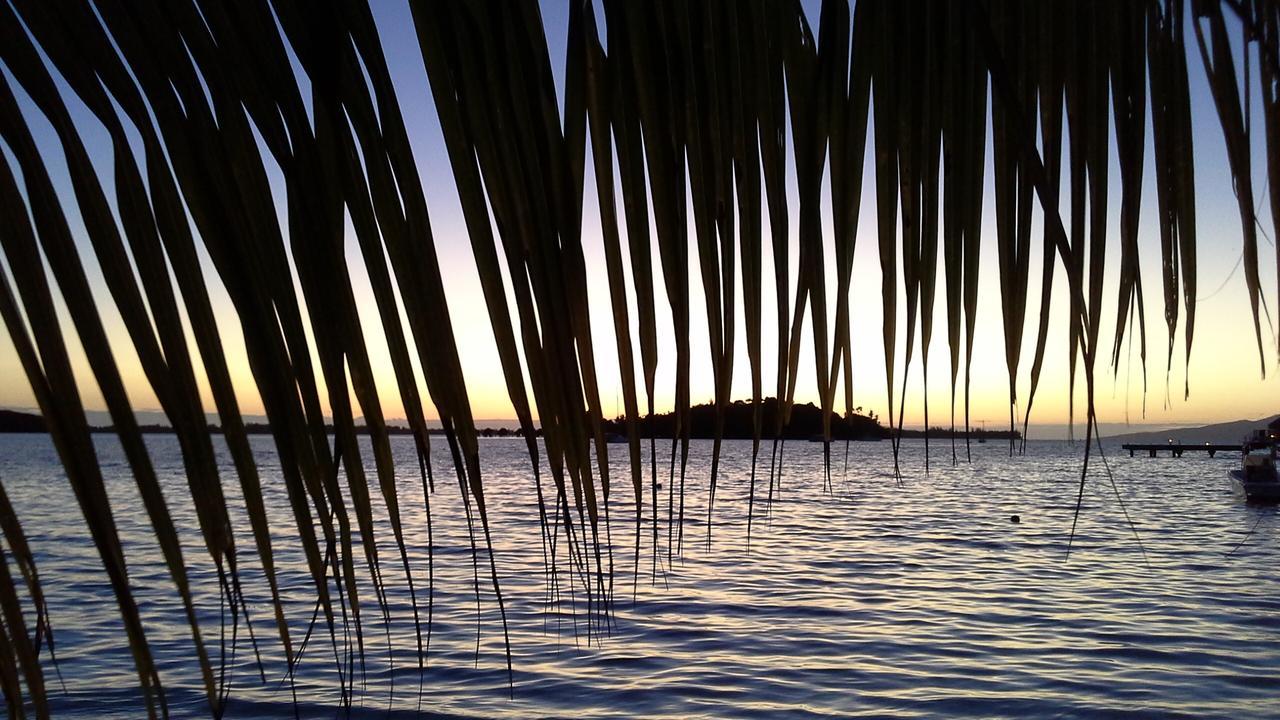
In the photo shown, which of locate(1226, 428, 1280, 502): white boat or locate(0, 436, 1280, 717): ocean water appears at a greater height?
locate(1226, 428, 1280, 502): white boat

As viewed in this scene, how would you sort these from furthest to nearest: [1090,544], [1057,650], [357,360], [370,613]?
[1090,544] < [370,613] < [1057,650] < [357,360]

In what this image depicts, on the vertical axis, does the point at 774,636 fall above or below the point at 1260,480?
below

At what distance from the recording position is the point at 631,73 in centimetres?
92

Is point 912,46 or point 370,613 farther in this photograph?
point 370,613

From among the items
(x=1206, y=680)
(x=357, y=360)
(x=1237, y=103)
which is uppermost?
(x=1237, y=103)

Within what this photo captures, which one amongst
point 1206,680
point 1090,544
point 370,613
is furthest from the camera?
point 1090,544

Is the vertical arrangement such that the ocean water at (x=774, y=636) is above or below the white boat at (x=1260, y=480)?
below

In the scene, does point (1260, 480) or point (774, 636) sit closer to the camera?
point (774, 636)

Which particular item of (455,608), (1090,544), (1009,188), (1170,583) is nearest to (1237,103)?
(1009,188)

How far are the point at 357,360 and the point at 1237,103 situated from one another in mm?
869

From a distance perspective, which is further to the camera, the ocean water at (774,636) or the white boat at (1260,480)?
the white boat at (1260,480)

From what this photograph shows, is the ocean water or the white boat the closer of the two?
the ocean water

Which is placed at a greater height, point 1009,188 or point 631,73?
point 631,73

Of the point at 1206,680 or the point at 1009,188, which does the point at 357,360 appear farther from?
the point at 1206,680
